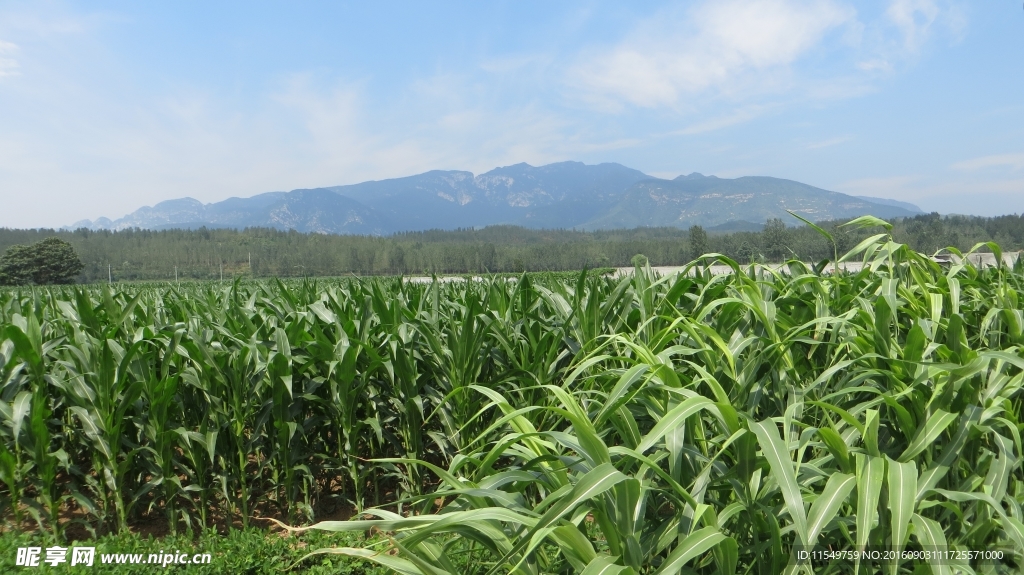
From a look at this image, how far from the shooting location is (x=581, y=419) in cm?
141

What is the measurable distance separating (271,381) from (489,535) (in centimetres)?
244

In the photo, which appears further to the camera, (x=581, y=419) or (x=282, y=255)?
(x=282, y=255)

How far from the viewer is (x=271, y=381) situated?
3391mm

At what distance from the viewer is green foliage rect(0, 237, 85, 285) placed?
79.2 meters

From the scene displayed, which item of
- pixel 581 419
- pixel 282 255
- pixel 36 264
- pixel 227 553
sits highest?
pixel 282 255

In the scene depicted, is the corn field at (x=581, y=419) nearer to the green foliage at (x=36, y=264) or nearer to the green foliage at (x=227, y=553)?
the green foliage at (x=227, y=553)

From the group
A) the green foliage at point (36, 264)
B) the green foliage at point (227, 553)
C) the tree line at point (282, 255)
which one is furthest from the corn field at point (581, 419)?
the green foliage at point (36, 264)

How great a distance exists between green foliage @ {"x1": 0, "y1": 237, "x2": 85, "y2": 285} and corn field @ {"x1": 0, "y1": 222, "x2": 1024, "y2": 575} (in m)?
96.8

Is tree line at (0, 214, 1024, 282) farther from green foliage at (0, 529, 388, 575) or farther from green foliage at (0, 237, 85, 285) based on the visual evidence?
green foliage at (0, 529, 388, 575)

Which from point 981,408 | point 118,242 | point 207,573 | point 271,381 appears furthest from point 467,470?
point 118,242

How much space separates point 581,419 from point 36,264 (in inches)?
4046

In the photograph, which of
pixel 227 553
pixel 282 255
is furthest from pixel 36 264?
pixel 227 553

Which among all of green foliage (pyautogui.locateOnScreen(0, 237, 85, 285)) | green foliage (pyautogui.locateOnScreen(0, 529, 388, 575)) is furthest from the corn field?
green foliage (pyautogui.locateOnScreen(0, 237, 85, 285))

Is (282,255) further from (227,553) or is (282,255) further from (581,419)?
(581,419)
